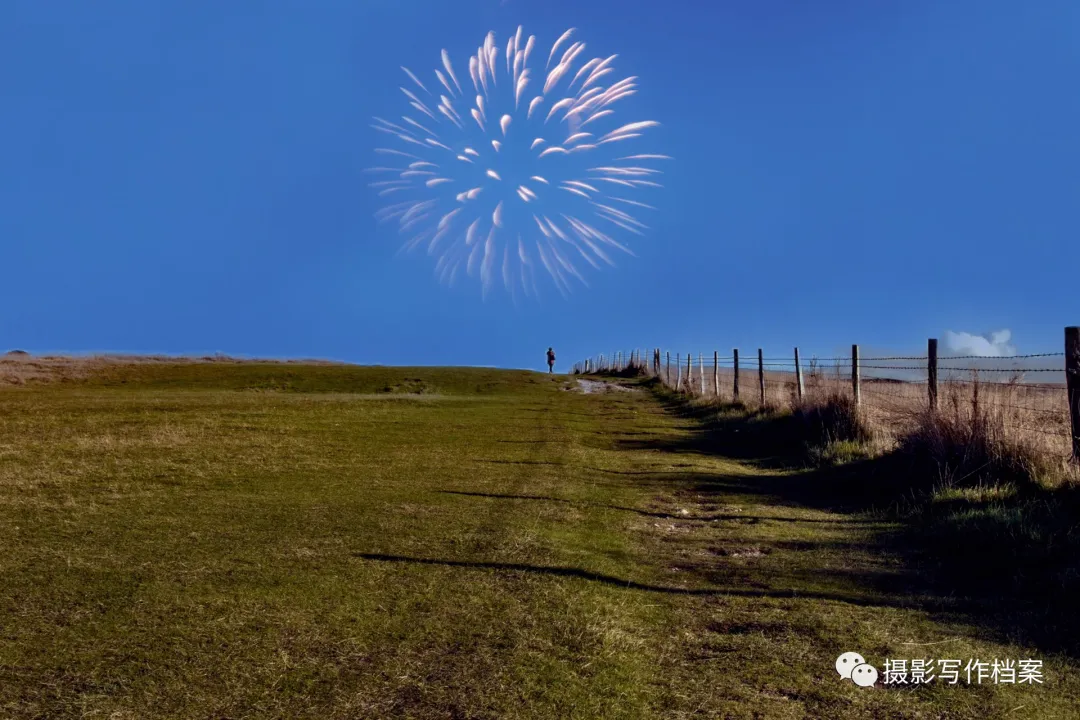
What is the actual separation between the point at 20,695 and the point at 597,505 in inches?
260

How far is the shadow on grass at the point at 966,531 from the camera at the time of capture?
5.75 metres

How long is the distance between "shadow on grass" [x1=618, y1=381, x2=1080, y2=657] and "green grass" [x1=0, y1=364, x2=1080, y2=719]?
157 millimetres

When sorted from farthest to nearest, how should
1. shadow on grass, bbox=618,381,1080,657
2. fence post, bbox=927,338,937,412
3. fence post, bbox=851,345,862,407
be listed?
fence post, bbox=851,345,862,407 → fence post, bbox=927,338,937,412 → shadow on grass, bbox=618,381,1080,657

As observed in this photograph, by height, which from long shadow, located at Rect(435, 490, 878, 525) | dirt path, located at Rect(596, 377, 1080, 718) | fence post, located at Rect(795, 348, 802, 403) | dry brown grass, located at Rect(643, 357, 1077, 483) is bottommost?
dirt path, located at Rect(596, 377, 1080, 718)

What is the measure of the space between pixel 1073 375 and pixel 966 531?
10.2 feet

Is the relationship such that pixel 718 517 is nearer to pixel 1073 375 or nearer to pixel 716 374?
pixel 1073 375

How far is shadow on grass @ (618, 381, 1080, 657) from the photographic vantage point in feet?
18.9

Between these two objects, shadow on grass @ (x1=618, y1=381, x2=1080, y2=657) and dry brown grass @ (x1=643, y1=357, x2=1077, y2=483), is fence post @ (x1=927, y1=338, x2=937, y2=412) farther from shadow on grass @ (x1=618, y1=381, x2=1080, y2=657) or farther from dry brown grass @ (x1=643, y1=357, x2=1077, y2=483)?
shadow on grass @ (x1=618, y1=381, x2=1080, y2=657)

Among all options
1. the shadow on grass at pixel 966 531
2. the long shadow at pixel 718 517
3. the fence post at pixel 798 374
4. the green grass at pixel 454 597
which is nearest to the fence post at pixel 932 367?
the shadow on grass at pixel 966 531

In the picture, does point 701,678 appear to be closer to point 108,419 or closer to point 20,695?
point 20,695

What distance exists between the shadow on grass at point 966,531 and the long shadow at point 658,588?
19.6 inches

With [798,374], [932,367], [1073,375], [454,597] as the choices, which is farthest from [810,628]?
[798,374]

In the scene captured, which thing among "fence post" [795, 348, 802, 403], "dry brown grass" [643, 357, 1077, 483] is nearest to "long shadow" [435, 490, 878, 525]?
"dry brown grass" [643, 357, 1077, 483]

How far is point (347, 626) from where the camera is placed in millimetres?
5023
